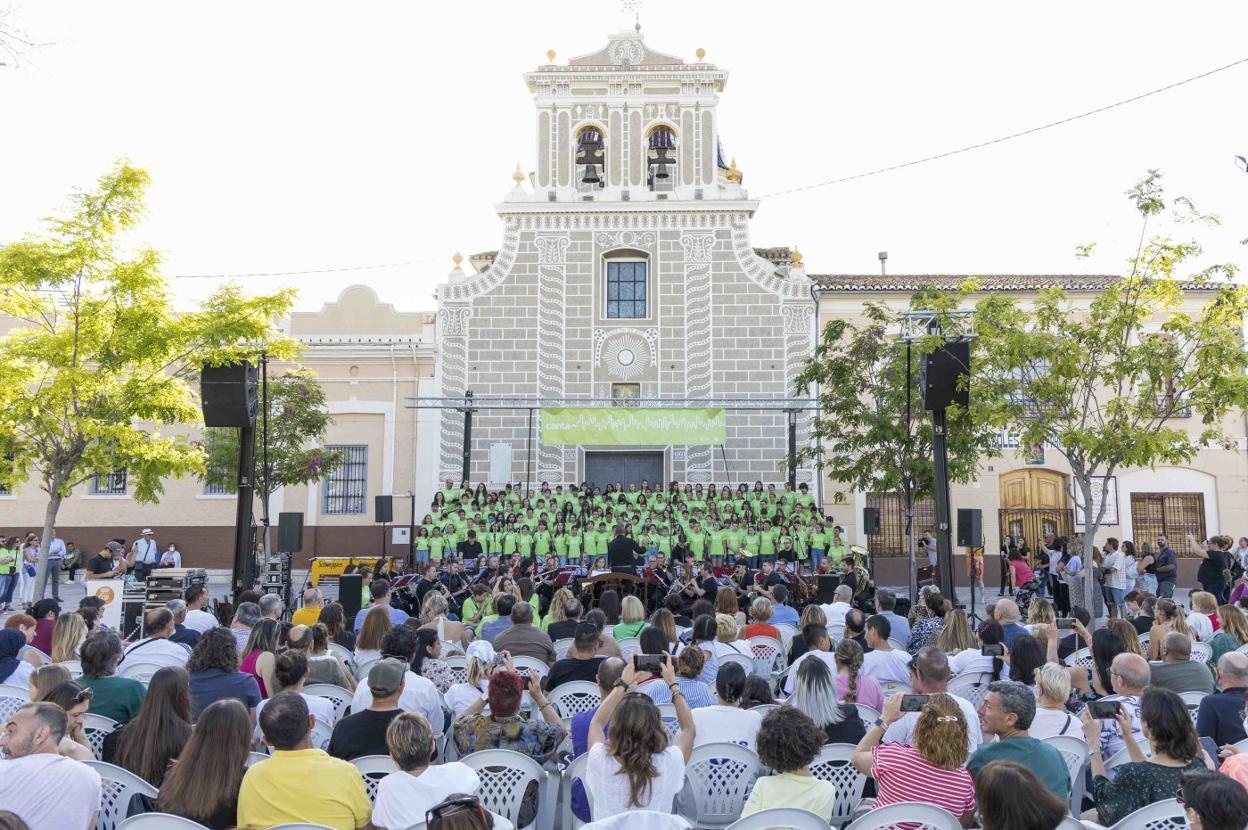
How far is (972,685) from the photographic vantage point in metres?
7.54

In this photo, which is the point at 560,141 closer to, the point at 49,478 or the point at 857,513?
the point at 857,513

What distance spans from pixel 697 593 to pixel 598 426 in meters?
8.34

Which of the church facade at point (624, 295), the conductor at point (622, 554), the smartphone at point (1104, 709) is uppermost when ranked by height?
the church facade at point (624, 295)

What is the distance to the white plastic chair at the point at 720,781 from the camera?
556 centimetres

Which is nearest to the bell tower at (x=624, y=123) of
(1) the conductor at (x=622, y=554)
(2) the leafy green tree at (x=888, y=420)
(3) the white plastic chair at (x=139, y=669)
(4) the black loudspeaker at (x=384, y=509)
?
(2) the leafy green tree at (x=888, y=420)

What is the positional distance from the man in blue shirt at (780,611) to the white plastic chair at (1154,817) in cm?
670

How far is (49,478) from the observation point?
15992 millimetres

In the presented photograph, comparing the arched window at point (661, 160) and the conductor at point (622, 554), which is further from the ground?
the arched window at point (661, 160)

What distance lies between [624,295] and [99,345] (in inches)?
566

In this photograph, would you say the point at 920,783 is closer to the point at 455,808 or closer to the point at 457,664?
the point at 455,808

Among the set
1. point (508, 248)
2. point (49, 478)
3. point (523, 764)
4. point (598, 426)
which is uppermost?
point (508, 248)

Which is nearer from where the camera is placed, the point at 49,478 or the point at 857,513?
the point at 49,478

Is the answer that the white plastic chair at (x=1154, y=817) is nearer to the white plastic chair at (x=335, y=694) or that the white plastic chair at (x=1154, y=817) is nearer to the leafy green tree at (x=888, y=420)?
the white plastic chair at (x=335, y=694)

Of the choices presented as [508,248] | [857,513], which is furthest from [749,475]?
[508,248]
